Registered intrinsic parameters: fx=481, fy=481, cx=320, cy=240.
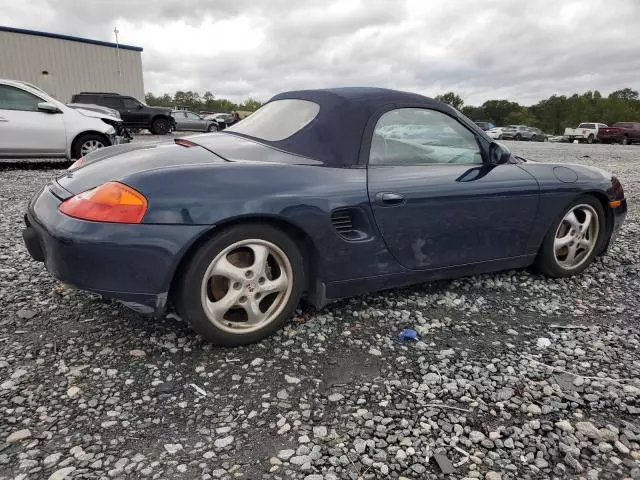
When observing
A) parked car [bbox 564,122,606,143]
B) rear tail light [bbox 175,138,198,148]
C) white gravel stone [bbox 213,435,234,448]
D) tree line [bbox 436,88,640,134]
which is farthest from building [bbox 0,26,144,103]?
tree line [bbox 436,88,640,134]

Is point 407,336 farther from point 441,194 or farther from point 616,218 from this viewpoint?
point 616,218

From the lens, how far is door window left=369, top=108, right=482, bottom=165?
2.75 m

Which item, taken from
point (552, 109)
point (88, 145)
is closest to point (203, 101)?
point (552, 109)

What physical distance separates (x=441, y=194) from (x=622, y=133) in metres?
37.1

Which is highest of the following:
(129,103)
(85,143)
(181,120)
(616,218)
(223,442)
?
(129,103)

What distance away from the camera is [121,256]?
211 centimetres

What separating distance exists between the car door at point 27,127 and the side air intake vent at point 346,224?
7241 mm

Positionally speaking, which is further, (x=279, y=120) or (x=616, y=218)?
(x=616, y=218)

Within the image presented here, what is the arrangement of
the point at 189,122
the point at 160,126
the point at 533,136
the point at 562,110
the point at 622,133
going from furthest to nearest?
the point at 562,110
the point at 533,136
the point at 622,133
the point at 189,122
the point at 160,126

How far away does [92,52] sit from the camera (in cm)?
2606

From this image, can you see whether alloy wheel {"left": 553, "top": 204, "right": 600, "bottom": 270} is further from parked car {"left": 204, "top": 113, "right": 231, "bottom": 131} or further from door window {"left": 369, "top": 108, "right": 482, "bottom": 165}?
parked car {"left": 204, "top": 113, "right": 231, "bottom": 131}

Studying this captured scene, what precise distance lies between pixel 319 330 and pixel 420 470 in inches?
42.4

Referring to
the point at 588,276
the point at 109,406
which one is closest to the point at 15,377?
the point at 109,406

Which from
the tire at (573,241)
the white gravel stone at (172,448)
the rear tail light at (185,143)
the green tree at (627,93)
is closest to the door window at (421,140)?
the tire at (573,241)
